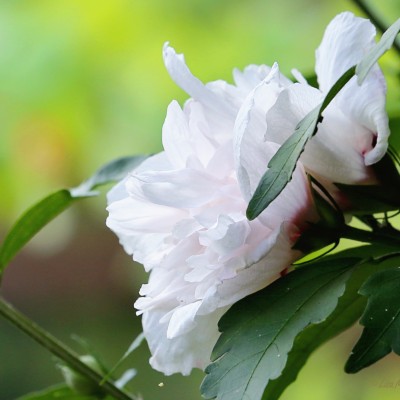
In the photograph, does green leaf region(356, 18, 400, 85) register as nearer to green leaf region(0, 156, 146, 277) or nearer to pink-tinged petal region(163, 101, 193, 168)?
pink-tinged petal region(163, 101, 193, 168)

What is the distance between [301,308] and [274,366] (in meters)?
0.03

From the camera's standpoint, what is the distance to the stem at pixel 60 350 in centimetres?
38

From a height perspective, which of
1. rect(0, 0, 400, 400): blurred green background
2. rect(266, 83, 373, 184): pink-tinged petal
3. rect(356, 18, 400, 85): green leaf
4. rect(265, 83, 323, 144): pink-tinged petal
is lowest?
rect(0, 0, 400, 400): blurred green background

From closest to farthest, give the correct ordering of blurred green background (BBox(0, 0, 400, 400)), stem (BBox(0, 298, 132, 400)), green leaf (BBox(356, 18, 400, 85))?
green leaf (BBox(356, 18, 400, 85)), stem (BBox(0, 298, 132, 400)), blurred green background (BBox(0, 0, 400, 400))

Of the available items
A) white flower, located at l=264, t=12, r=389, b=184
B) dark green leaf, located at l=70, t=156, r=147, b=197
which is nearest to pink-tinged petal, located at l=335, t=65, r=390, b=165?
white flower, located at l=264, t=12, r=389, b=184

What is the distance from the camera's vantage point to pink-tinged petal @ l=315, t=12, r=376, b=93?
0.27 meters

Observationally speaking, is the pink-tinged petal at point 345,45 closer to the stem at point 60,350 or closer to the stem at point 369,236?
the stem at point 369,236

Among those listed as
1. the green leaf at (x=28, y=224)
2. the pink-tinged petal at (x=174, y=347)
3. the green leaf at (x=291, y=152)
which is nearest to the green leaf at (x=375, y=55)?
the green leaf at (x=291, y=152)

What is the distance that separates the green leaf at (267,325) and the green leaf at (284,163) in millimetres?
41

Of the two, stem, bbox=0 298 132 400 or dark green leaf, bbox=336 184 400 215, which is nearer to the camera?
dark green leaf, bbox=336 184 400 215

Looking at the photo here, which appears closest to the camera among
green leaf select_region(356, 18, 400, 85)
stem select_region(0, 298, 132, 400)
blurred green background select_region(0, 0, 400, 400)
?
green leaf select_region(356, 18, 400, 85)

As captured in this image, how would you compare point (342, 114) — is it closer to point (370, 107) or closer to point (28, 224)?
point (370, 107)

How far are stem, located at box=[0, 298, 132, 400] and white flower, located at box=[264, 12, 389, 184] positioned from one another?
0.16 meters

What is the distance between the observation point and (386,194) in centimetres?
28
